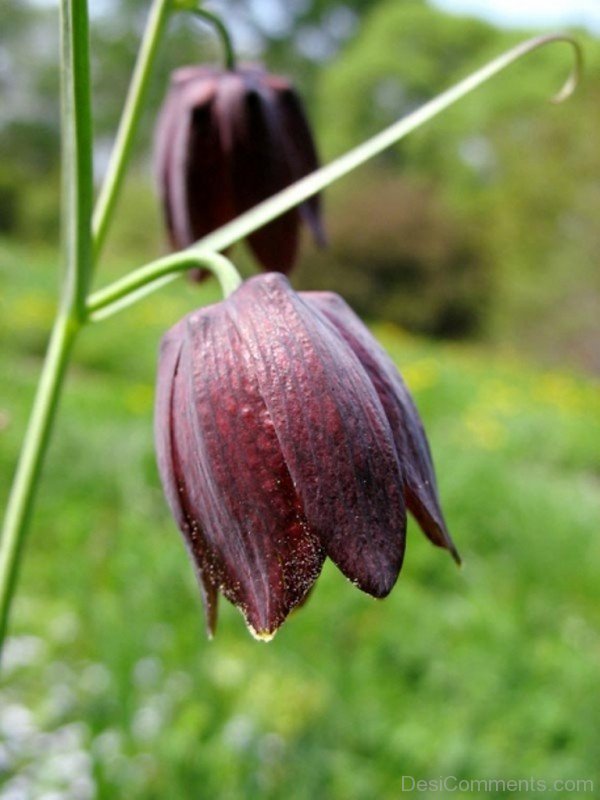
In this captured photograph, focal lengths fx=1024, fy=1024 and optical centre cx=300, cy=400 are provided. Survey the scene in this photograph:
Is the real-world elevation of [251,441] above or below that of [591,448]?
above

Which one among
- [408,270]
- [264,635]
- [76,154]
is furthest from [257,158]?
[408,270]

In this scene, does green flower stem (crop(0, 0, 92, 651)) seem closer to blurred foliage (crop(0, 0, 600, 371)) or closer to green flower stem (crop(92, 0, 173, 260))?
green flower stem (crop(92, 0, 173, 260))

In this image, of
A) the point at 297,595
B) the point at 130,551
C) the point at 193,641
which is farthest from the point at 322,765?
the point at 297,595

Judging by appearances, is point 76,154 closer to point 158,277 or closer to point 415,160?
point 158,277

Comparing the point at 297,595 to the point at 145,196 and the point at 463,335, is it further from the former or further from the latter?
the point at 145,196

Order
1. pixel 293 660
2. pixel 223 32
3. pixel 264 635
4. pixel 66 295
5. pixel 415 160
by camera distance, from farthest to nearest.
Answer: pixel 415 160, pixel 293 660, pixel 223 32, pixel 66 295, pixel 264 635

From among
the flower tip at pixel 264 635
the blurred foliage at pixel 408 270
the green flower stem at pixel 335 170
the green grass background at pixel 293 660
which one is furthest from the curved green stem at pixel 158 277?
the blurred foliage at pixel 408 270
